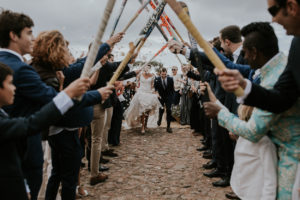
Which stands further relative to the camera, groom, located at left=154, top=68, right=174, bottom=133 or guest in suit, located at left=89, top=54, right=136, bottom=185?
groom, located at left=154, top=68, right=174, bottom=133

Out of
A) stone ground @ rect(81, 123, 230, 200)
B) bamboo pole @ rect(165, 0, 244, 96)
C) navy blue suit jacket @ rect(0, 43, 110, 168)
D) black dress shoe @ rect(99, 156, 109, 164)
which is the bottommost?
stone ground @ rect(81, 123, 230, 200)

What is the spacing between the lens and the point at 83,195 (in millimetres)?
4059

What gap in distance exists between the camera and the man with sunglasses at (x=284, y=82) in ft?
4.87

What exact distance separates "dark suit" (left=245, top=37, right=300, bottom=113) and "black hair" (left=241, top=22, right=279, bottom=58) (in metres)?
0.29

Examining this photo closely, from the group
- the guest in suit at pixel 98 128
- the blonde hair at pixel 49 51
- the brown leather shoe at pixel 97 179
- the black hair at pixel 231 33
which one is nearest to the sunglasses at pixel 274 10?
the blonde hair at pixel 49 51

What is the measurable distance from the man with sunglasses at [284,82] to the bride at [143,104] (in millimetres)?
7616

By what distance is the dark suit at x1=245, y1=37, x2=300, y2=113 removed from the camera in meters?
1.51

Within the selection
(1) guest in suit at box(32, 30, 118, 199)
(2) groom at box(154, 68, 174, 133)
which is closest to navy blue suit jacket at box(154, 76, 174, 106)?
(2) groom at box(154, 68, 174, 133)

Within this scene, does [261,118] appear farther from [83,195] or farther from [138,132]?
[138,132]

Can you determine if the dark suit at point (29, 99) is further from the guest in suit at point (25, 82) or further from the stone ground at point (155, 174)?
the stone ground at point (155, 174)

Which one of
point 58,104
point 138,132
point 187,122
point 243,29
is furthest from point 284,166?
point 187,122

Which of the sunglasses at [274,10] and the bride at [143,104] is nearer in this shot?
the sunglasses at [274,10]

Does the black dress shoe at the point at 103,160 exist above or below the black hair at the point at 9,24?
below

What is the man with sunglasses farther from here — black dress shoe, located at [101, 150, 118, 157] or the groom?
the groom
